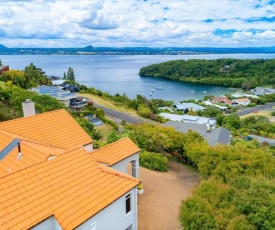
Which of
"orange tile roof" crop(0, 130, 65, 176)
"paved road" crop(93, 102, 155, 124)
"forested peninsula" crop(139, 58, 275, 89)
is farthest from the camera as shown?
"forested peninsula" crop(139, 58, 275, 89)

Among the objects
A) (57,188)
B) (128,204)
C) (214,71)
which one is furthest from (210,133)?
(214,71)

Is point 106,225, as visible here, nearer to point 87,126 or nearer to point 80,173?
point 80,173

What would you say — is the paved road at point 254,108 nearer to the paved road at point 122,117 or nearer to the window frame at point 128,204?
the paved road at point 122,117

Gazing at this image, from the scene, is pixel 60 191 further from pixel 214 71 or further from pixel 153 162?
pixel 214 71

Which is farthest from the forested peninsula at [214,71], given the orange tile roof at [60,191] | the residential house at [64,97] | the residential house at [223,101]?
the orange tile roof at [60,191]

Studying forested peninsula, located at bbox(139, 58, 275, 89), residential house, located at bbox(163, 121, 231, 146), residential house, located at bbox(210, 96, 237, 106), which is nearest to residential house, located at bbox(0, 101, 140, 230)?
residential house, located at bbox(163, 121, 231, 146)

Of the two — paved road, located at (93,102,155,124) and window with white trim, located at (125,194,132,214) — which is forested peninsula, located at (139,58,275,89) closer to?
paved road, located at (93,102,155,124)
